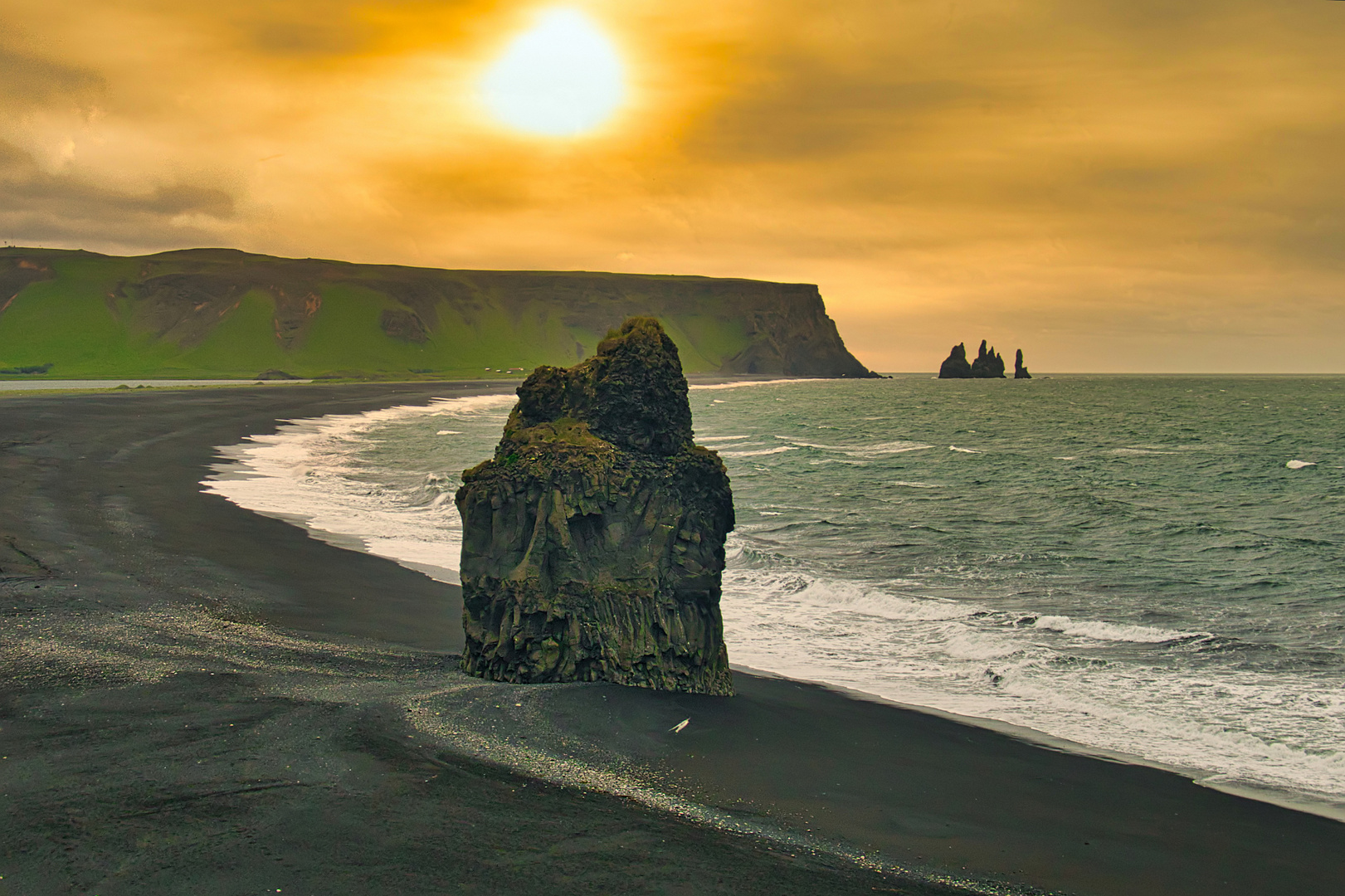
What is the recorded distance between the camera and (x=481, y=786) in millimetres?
6605

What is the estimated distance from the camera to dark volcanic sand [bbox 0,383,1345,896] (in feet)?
17.8

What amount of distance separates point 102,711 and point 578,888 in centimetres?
466

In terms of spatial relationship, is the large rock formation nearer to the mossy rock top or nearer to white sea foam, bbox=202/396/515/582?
the mossy rock top

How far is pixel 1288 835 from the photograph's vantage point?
7.46 metres

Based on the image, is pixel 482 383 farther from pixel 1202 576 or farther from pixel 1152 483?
pixel 1202 576

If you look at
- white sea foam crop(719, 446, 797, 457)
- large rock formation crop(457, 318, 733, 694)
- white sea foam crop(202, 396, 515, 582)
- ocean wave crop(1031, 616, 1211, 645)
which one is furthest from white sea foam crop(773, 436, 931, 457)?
large rock formation crop(457, 318, 733, 694)

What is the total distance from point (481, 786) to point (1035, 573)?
1529cm

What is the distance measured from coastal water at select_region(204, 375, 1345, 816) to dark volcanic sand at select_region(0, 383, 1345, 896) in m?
1.71

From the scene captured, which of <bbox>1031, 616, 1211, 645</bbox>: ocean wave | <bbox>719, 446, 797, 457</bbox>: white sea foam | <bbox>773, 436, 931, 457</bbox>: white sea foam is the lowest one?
<bbox>1031, 616, 1211, 645</bbox>: ocean wave

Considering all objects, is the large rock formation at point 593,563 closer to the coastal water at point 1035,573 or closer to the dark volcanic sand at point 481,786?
the dark volcanic sand at point 481,786

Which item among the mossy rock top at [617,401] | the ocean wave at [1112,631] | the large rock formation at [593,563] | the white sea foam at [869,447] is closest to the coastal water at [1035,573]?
the ocean wave at [1112,631]

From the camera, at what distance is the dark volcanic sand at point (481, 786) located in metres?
5.43

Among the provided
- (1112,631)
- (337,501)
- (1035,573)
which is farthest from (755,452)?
(1112,631)

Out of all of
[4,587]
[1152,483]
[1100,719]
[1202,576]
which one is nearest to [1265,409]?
[1152,483]
